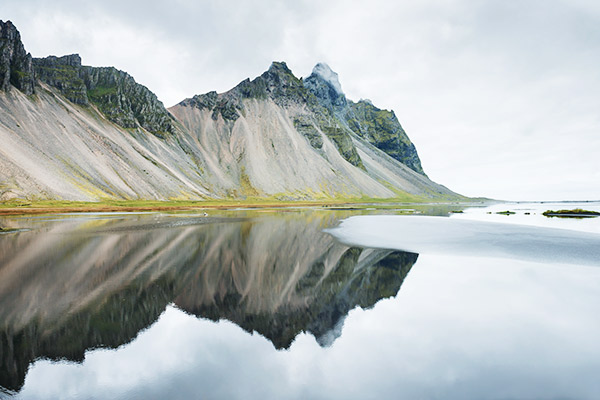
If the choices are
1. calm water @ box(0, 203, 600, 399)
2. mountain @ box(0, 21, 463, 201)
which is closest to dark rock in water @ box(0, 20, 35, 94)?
mountain @ box(0, 21, 463, 201)

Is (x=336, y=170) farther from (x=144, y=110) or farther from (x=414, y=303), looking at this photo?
(x=414, y=303)

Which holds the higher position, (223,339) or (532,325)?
(532,325)

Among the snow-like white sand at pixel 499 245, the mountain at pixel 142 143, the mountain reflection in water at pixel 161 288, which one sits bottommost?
the mountain reflection in water at pixel 161 288

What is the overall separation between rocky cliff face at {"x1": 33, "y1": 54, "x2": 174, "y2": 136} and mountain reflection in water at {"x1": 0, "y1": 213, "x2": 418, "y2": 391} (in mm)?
122546

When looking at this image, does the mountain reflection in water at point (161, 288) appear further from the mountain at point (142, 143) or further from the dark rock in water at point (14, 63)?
the dark rock in water at point (14, 63)

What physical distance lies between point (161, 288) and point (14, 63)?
136022mm

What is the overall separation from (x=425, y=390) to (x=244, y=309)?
807 centimetres

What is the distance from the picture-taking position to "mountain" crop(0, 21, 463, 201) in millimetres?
83312

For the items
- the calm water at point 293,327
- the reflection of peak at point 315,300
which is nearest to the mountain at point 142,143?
the calm water at point 293,327

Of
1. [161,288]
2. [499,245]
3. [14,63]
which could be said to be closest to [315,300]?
[161,288]

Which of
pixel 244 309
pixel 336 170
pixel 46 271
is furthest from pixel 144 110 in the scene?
pixel 244 309

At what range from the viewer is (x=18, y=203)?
64188 millimetres

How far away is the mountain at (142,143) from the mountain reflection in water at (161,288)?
2432 inches

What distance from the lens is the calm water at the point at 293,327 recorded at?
8.38 m
